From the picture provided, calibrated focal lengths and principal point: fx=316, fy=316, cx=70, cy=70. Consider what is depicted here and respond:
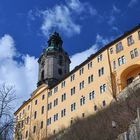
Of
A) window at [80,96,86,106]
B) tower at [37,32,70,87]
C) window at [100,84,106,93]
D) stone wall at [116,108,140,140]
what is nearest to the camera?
stone wall at [116,108,140,140]

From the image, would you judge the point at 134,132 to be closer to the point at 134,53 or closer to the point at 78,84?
the point at 134,53

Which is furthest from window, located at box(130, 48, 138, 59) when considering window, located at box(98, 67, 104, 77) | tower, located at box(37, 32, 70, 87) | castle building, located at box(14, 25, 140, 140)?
tower, located at box(37, 32, 70, 87)

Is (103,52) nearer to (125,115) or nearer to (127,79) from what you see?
(127,79)

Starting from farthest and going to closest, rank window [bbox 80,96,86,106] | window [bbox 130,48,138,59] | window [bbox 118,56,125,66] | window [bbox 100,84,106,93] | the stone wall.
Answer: window [bbox 80,96,86,106] < window [bbox 100,84,106,93] < window [bbox 118,56,125,66] < window [bbox 130,48,138,59] < the stone wall

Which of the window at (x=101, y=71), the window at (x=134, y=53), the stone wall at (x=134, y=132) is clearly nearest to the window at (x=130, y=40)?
the window at (x=134, y=53)

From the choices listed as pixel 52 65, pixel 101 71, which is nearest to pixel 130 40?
pixel 101 71

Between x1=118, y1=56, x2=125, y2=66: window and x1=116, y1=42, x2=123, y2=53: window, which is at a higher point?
x1=116, y1=42, x2=123, y2=53: window

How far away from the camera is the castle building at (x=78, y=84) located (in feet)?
181

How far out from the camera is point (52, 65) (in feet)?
269

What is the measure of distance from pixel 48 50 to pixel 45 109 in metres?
19.5

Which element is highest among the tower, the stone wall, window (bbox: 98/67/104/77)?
the tower

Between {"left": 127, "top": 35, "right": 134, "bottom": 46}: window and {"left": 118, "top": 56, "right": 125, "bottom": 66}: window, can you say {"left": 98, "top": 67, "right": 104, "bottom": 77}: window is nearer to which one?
{"left": 118, "top": 56, "right": 125, "bottom": 66}: window

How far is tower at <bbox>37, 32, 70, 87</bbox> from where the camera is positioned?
8069 cm

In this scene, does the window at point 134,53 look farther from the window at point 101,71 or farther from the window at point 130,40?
the window at point 101,71
